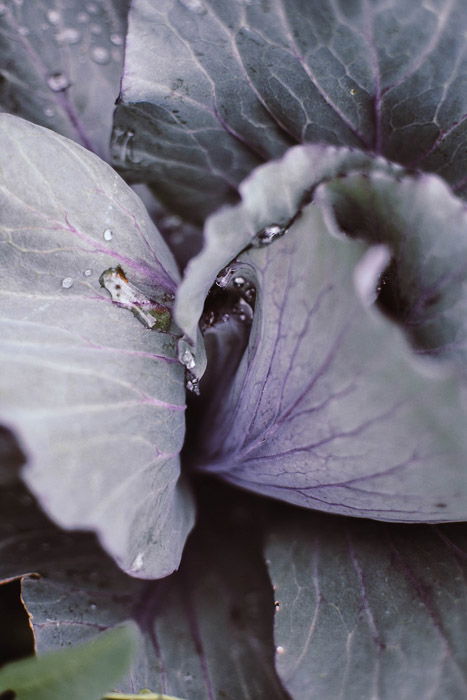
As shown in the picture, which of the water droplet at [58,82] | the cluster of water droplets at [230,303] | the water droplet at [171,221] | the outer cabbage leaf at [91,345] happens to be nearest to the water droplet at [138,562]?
the outer cabbage leaf at [91,345]

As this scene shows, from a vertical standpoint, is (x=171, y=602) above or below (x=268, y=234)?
below

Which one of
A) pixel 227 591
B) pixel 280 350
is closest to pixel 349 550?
pixel 227 591

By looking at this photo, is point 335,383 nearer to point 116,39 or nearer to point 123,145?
point 123,145

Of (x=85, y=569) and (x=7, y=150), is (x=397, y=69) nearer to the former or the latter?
(x=7, y=150)

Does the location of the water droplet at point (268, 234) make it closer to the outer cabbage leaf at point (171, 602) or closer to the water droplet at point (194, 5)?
the water droplet at point (194, 5)

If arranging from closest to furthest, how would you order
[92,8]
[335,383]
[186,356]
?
[335,383] → [186,356] → [92,8]

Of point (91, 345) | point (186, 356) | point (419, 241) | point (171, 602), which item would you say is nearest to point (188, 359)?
point (186, 356)

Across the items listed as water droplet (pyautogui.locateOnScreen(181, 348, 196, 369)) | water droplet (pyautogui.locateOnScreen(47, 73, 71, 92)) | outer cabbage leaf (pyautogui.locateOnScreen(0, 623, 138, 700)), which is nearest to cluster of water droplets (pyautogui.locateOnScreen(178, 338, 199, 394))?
water droplet (pyautogui.locateOnScreen(181, 348, 196, 369))
